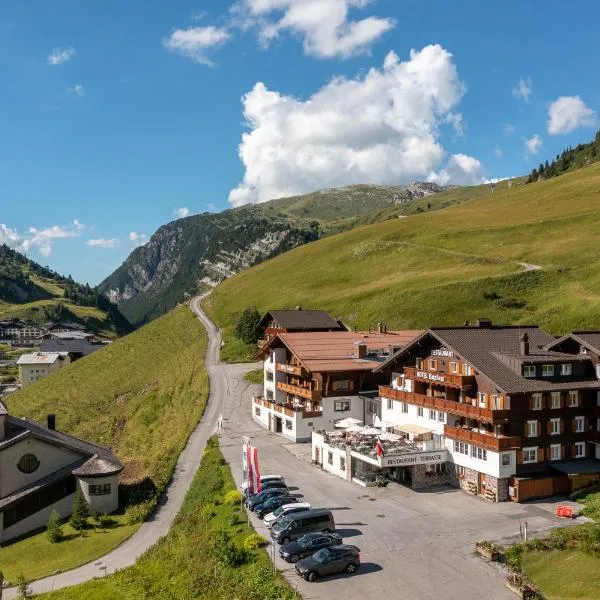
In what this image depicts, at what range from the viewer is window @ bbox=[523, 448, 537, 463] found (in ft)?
155

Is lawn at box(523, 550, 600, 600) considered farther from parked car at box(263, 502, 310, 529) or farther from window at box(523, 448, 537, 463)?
parked car at box(263, 502, 310, 529)

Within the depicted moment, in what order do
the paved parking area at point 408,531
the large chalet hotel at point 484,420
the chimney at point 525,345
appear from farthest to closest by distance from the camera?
the chimney at point 525,345
the large chalet hotel at point 484,420
the paved parking area at point 408,531

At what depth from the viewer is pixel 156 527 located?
46.3 m

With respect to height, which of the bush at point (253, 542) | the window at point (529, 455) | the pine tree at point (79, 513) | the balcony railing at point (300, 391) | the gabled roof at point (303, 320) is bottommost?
the pine tree at point (79, 513)

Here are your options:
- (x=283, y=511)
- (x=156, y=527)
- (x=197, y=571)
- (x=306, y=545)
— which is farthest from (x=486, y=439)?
(x=156, y=527)

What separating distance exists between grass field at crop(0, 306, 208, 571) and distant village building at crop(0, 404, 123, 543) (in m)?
2.60

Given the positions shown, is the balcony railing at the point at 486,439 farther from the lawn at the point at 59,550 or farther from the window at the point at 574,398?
the lawn at the point at 59,550

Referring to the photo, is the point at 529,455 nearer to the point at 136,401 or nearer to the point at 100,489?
the point at 100,489

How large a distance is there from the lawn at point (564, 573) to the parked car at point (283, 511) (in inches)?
538

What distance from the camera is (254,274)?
19275cm

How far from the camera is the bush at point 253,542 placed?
119ft

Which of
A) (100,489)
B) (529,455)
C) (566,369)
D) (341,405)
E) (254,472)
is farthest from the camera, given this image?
(341,405)

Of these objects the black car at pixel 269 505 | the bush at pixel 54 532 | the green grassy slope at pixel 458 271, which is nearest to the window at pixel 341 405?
the black car at pixel 269 505

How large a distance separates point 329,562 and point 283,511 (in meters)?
8.05
